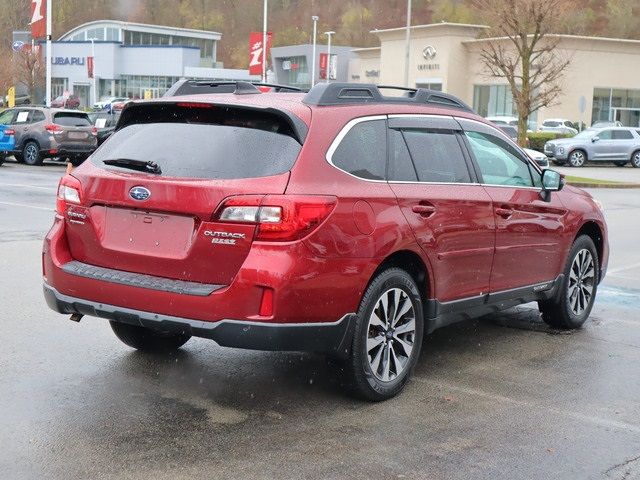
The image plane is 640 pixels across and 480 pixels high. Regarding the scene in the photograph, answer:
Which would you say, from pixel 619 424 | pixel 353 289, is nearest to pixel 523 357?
pixel 619 424

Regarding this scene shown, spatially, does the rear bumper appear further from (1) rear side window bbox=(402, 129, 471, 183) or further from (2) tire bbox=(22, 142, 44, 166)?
(2) tire bbox=(22, 142, 44, 166)

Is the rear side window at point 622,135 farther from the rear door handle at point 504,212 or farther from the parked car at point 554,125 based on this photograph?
the rear door handle at point 504,212

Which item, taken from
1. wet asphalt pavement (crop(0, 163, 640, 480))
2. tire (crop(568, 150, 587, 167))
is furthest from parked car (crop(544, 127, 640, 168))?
wet asphalt pavement (crop(0, 163, 640, 480))

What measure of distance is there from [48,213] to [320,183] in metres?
10.4

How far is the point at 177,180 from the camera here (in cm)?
492

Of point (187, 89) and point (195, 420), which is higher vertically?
point (187, 89)

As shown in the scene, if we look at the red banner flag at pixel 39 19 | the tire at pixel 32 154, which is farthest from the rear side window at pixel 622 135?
the tire at pixel 32 154

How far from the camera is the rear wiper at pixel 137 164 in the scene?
508 centimetres

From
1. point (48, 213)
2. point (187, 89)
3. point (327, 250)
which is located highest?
point (187, 89)

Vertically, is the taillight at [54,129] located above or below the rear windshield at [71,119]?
below

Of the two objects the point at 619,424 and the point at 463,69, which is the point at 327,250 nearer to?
the point at 619,424

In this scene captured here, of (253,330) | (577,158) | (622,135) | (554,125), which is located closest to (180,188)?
(253,330)

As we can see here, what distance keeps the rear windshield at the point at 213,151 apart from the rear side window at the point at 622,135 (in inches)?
1397

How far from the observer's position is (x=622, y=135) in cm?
3822
